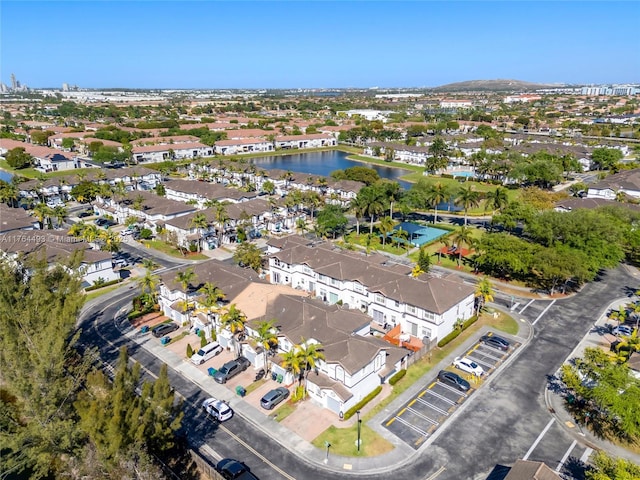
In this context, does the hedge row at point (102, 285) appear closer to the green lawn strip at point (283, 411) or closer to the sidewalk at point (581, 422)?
the green lawn strip at point (283, 411)

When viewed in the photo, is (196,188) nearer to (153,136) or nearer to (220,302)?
(220,302)

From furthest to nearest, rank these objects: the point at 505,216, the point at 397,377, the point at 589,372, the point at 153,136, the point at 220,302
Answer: the point at 153,136 → the point at 505,216 → the point at 220,302 → the point at 397,377 → the point at 589,372

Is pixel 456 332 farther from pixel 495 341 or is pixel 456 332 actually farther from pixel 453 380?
pixel 453 380

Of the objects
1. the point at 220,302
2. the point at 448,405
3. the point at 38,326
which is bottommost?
the point at 448,405

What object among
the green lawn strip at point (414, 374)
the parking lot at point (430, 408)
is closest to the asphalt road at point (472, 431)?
the parking lot at point (430, 408)

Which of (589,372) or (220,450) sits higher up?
(589,372)

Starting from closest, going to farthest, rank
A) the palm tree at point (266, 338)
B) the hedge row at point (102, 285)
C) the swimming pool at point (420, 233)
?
the palm tree at point (266, 338), the hedge row at point (102, 285), the swimming pool at point (420, 233)

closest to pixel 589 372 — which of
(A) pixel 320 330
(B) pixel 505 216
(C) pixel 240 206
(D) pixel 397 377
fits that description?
(D) pixel 397 377
